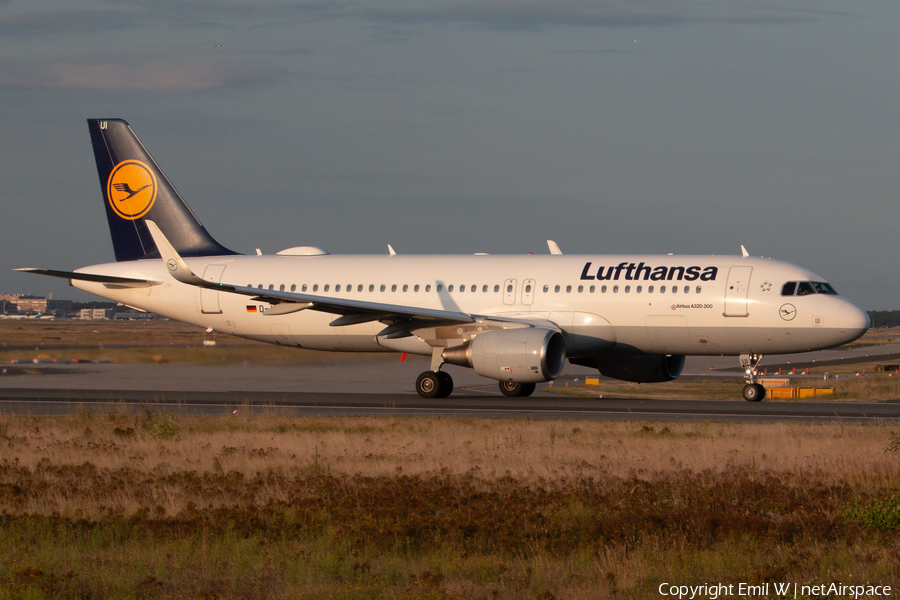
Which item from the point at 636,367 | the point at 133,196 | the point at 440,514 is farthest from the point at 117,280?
the point at 440,514

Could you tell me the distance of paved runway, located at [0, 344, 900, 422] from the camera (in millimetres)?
24266

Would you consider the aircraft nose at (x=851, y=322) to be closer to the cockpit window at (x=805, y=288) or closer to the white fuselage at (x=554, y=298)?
the white fuselage at (x=554, y=298)

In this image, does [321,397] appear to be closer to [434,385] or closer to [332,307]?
[332,307]

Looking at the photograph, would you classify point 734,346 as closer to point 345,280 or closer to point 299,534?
point 345,280

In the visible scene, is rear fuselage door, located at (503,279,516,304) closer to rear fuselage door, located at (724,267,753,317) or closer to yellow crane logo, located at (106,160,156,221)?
rear fuselage door, located at (724,267,753,317)

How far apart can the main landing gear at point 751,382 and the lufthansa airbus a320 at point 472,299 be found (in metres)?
0.04

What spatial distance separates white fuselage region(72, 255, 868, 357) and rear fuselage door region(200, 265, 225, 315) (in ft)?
0.15

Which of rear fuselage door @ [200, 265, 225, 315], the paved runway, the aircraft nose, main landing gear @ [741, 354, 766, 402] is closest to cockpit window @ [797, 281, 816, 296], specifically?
the aircraft nose

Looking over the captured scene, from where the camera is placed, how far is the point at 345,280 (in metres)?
32.2

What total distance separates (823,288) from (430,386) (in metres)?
10.8

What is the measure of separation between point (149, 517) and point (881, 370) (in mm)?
52179

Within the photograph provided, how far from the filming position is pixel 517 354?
26.5m

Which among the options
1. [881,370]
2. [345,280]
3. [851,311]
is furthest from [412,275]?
[881,370]

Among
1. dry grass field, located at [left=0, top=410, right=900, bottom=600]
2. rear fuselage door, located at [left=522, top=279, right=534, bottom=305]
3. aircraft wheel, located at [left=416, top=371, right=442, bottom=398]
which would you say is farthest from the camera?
rear fuselage door, located at [left=522, top=279, right=534, bottom=305]
